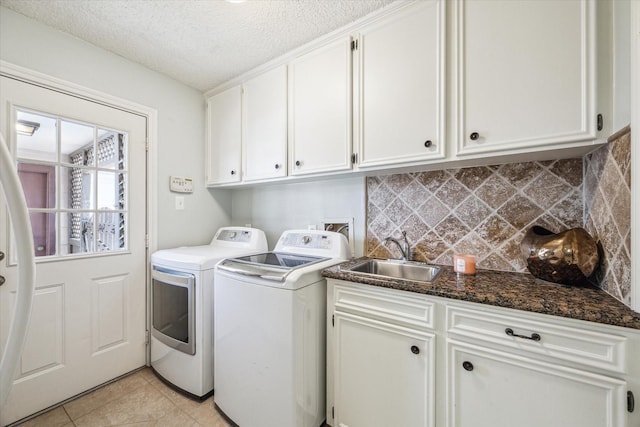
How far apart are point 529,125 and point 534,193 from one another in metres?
0.45

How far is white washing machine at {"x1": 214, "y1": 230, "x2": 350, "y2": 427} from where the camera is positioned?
51.4 inches

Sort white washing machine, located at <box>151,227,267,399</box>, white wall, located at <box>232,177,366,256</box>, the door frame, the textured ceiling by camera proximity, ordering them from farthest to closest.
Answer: white wall, located at <box>232,177,366,256</box> → the door frame → white washing machine, located at <box>151,227,267,399</box> → the textured ceiling

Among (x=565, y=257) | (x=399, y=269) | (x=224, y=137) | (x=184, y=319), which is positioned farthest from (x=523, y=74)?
(x=184, y=319)

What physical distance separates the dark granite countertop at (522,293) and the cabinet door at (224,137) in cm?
134

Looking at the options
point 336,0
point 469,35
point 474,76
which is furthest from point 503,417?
point 336,0

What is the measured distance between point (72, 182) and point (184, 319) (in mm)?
1155

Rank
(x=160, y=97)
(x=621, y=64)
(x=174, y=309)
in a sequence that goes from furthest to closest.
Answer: (x=160, y=97), (x=174, y=309), (x=621, y=64)

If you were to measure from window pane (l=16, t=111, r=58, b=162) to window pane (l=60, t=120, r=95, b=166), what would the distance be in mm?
40

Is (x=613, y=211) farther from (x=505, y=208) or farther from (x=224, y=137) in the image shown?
(x=224, y=137)

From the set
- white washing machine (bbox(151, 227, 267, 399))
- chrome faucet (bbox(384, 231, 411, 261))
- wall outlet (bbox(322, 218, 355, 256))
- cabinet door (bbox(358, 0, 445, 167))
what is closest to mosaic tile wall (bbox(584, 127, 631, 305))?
cabinet door (bbox(358, 0, 445, 167))

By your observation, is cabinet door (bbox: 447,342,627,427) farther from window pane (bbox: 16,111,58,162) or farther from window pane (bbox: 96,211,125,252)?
window pane (bbox: 16,111,58,162)

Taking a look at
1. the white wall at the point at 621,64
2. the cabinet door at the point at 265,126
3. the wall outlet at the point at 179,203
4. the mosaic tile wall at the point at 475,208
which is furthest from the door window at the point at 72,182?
the white wall at the point at 621,64

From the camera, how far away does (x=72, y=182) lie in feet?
5.64

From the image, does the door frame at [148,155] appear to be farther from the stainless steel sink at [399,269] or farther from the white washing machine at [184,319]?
the stainless steel sink at [399,269]
